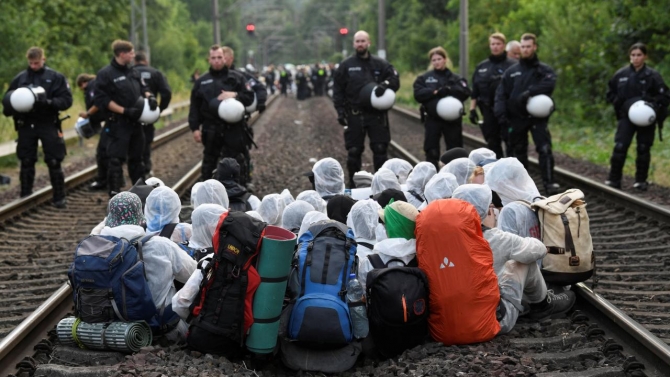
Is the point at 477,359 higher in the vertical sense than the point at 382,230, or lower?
lower

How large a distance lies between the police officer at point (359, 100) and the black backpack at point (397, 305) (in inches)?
245

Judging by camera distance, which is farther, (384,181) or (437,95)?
(437,95)

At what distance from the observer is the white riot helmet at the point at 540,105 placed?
11.5 metres

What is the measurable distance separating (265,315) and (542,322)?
1.99m

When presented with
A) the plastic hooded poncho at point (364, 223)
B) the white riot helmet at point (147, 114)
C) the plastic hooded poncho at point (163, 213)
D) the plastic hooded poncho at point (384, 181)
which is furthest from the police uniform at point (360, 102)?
the plastic hooded poncho at point (364, 223)

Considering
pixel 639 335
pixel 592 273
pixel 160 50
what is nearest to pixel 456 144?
pixel 592 273

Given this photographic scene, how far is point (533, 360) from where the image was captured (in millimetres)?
5543

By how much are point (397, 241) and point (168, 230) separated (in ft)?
5.68

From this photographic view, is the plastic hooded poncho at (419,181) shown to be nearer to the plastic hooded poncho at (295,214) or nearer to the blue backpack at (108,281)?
the plastic hooded poncho at (295,214)

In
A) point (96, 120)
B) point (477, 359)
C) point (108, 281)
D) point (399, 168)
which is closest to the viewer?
point (477, 359)

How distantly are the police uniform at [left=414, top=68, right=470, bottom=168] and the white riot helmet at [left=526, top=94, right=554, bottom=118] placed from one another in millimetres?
1062

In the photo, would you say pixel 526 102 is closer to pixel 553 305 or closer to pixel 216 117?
pixel 216 117

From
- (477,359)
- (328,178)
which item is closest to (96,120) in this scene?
(328,178)

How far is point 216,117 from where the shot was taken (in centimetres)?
1174
